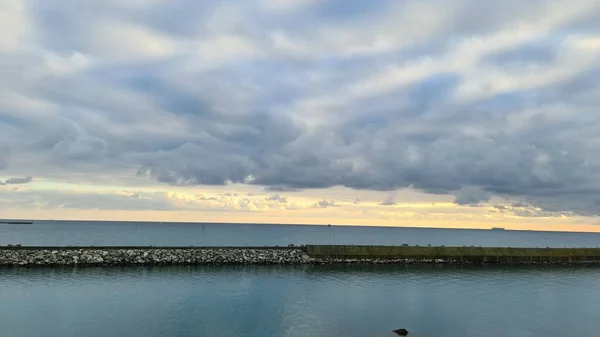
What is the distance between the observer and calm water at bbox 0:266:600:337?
31.8 m

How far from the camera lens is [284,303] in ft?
130

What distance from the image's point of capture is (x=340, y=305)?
39938 mm

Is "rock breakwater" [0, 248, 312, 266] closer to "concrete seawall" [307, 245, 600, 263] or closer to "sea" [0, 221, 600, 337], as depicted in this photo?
"sea" [0, 221, 600, 337]

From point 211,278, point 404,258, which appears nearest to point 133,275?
point 211,278

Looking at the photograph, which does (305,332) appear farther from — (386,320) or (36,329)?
(36,329)

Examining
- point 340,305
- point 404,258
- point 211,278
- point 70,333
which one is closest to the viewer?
point 70,333

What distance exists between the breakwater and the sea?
10.3ft

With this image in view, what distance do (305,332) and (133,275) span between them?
2969 centimetres

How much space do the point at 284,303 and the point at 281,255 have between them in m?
29.9

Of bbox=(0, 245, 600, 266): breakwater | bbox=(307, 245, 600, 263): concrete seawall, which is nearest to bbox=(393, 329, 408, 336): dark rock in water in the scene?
bbox=(0, 245, 600, 266): breakwater

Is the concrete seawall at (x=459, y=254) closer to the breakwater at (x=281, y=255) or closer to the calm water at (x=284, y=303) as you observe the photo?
the breakwater at (x=281, y=255)

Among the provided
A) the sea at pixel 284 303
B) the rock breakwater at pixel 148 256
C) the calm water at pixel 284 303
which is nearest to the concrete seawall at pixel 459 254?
the rock breakwater at pixel 148 256

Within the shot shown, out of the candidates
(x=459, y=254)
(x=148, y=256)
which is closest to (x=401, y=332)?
(x=148, y=256)

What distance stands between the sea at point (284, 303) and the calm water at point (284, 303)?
0.31ft
